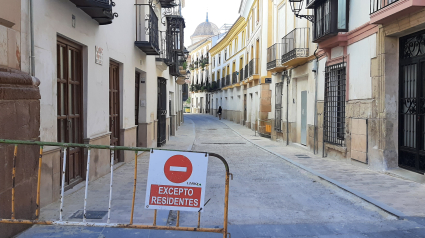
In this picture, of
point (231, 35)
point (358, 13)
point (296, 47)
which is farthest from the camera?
point (231, 35)

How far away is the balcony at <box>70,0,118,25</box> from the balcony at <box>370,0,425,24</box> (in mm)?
5255

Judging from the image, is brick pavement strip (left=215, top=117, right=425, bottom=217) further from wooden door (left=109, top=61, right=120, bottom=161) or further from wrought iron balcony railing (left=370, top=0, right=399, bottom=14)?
wooden door (left=109, top=61, right=120, bottom=161)

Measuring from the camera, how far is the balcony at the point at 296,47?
12905 millimetres

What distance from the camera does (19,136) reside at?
13.7 feet

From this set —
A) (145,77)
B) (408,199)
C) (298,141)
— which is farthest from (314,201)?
(298,141)

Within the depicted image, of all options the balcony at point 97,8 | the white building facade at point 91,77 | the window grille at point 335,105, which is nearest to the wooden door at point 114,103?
the white building facade at point 91,77

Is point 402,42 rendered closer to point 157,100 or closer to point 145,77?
point 145,77

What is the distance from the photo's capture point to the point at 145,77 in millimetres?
12141

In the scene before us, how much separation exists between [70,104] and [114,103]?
2757 mm

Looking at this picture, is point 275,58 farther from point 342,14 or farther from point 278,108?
point 342,14

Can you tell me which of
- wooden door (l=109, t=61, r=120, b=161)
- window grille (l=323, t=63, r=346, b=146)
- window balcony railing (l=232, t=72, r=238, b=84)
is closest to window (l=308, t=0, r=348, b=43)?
window grille (l=323, t=63, r=346, b=146)

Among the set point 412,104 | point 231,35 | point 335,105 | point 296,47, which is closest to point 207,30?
point 231,35

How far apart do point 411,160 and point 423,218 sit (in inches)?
122

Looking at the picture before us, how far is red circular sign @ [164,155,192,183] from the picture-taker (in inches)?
149
